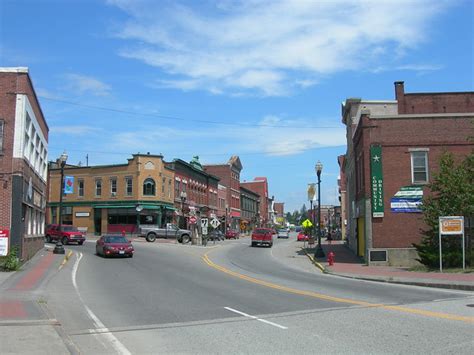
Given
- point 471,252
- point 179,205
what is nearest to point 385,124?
point 471,252

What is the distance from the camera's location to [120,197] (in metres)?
60.9

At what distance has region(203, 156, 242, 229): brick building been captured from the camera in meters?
98.1

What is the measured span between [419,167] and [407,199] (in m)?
1.91

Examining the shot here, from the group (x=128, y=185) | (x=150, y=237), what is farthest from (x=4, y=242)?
(x=128, y=185)

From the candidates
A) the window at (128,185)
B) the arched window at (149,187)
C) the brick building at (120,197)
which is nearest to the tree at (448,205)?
the brick building at (120,197)

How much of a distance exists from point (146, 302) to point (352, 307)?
204 inches

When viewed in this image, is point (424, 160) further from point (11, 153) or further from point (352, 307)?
point (11, 153)

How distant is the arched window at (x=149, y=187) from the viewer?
6050 centimetres

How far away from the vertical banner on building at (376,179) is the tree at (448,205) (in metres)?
3.68

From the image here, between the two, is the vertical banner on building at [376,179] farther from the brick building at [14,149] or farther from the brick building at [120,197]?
the brick building at [120,197]

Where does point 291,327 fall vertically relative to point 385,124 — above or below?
below

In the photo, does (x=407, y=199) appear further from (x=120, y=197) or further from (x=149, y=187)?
(x=120, y=197)

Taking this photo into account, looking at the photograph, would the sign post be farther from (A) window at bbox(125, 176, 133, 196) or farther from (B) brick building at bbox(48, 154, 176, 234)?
(A) window at bbox(125, 176, 133, 196)

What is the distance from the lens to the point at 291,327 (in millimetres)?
9688
